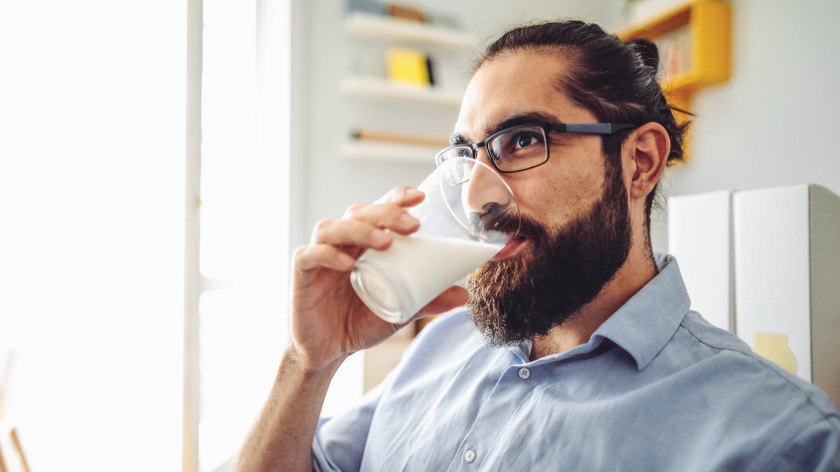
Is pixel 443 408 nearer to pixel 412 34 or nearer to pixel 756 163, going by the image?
pixel 756 163

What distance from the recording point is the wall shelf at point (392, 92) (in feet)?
8.58

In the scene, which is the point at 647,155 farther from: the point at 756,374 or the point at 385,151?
the point at 385,151

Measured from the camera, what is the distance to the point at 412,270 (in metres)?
0.62

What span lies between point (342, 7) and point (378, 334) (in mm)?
2392

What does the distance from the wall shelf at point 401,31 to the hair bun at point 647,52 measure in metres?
1.59

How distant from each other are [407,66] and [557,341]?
215 centimetres

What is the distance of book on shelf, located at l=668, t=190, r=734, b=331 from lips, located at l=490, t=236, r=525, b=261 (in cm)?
88

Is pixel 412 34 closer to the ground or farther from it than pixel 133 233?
farther from it

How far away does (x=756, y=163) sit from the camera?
2.22 m

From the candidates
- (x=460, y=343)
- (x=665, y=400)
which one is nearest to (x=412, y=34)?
(x=460, y=343)

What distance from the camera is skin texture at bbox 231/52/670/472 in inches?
33.3

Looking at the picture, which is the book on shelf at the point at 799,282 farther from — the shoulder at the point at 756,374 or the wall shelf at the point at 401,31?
the wall shelf at the point at 401,31

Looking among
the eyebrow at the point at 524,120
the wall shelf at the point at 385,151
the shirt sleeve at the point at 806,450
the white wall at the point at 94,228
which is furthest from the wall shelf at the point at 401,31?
the shirt sleeve at the point at 806,450

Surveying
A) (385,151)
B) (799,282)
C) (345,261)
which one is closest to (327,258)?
(345,261)
